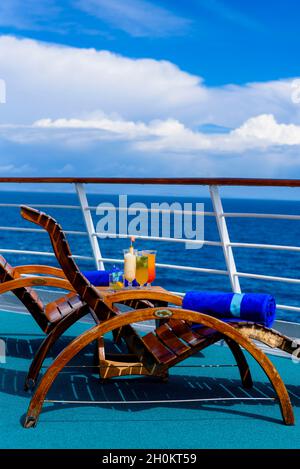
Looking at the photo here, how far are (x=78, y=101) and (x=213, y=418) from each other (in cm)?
7169

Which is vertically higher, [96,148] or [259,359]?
[96,148]

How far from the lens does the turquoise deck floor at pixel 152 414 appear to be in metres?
2.54

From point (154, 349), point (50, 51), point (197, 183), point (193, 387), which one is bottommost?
point (193, 387)

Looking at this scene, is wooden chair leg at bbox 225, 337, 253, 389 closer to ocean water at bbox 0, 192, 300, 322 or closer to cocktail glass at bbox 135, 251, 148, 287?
cocktail glass at bbox 135, 251, 148, 287

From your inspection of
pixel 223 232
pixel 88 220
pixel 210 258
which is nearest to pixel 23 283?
pixel 223 232

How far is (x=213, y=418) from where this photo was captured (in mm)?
2816

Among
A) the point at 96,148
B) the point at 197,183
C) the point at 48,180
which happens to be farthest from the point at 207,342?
the point at 96,148

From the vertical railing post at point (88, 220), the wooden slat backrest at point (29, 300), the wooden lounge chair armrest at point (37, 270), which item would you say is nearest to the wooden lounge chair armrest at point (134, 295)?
the wooden slat backrest at point (29, 300)

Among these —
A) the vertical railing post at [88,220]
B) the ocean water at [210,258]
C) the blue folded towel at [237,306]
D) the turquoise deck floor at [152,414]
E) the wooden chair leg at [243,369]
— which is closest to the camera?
the turquoise deck floor at [152,414]

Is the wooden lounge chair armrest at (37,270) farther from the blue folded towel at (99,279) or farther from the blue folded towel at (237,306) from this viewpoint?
the blue folded towel at (237,306)

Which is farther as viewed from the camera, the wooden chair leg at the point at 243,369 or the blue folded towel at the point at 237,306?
the wooden chair leg at the point at 243,369

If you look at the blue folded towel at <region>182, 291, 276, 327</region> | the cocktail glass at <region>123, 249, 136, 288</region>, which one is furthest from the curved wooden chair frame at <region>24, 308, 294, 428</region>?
the cocktail glass at <region>123, 249, 136, 288</region>

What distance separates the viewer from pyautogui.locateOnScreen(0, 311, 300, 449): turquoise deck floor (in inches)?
99.8
